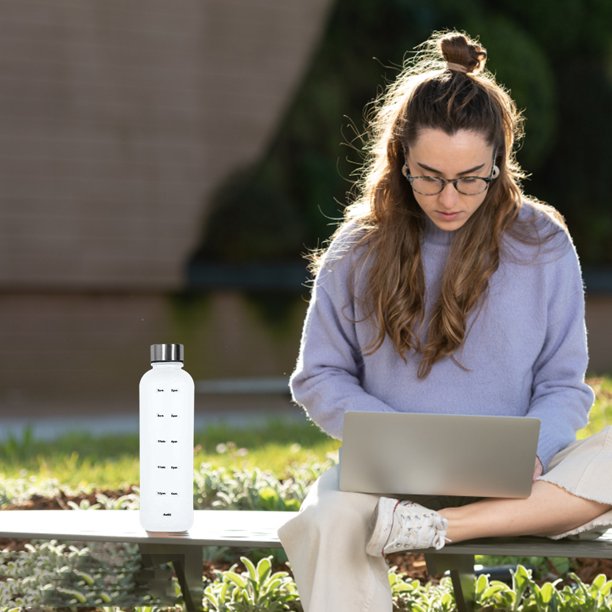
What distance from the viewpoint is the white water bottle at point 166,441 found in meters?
3.04

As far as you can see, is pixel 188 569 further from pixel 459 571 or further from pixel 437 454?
pixel 437 454

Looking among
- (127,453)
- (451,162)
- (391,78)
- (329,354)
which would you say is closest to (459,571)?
(329,354)

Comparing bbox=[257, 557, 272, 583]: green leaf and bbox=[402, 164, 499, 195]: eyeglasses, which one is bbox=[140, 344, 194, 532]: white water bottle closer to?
bbox=[257, 557, 272, 583]: green leaf

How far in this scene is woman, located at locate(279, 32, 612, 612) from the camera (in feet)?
10.9

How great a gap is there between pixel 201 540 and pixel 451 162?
1102 mm

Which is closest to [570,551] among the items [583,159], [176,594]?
[176,594]

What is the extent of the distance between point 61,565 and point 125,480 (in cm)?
168

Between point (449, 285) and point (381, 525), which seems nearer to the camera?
point (381, 525)

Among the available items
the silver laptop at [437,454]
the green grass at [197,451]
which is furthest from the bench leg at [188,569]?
the green grass at [197,451]

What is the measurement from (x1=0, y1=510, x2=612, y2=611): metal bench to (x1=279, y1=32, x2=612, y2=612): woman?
217 millimetres

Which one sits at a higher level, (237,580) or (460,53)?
(460,53)

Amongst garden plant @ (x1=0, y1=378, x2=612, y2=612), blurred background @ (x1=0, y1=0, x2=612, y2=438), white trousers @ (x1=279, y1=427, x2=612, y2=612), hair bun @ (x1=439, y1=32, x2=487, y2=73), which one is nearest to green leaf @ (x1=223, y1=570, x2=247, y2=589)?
garden plant @ (x1=0, y1=378, x2=612, y2=612)

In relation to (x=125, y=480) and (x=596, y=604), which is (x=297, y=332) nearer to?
(x=125, y=480)

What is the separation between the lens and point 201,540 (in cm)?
294
